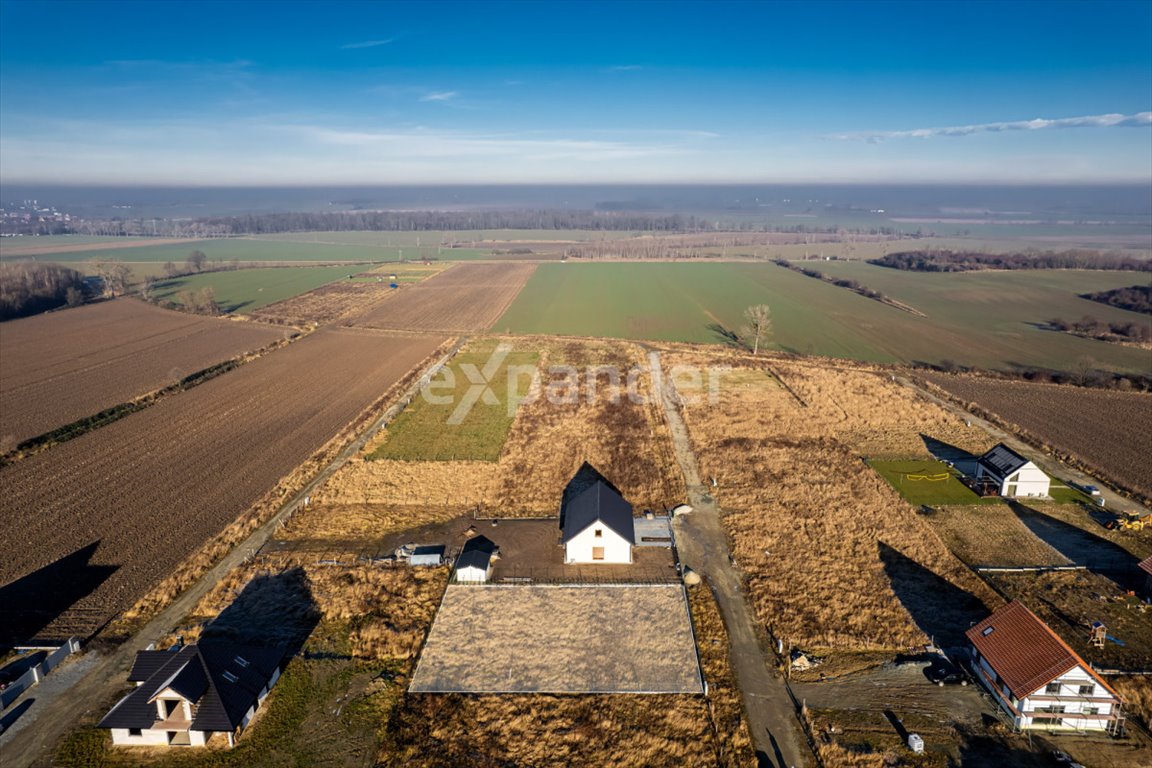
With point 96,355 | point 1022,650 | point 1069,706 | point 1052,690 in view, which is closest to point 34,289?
point 96,355

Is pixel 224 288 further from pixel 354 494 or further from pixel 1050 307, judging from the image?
pixel 1050 307

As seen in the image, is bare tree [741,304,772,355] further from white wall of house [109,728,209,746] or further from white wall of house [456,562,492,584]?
white wall of house [109,728,209,746]

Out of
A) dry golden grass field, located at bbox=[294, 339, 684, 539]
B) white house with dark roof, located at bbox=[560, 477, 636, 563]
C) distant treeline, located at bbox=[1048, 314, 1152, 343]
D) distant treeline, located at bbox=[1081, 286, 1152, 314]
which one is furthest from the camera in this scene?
distant treeline, located at bbox=[1081, 286, 1152, 314]

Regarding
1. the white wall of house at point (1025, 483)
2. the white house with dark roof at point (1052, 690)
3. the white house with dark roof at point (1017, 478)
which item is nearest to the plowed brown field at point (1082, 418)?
the white wall of house at point (1025, 483)

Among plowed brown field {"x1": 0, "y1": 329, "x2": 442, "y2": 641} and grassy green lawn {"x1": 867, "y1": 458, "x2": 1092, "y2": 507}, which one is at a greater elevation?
plowed brown field {"x1": 0, "y1": 329, "x2": 442, "y2": 641}

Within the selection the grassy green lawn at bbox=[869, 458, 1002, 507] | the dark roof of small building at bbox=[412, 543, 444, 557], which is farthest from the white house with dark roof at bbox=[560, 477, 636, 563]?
the grassy green lawn at bbox=[869, 458, 1002, 507]

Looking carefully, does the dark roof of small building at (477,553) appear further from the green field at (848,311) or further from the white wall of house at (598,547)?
the green field at (848,311)

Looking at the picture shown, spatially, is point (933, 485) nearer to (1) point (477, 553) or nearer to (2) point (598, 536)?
(2) point (598, 536)
